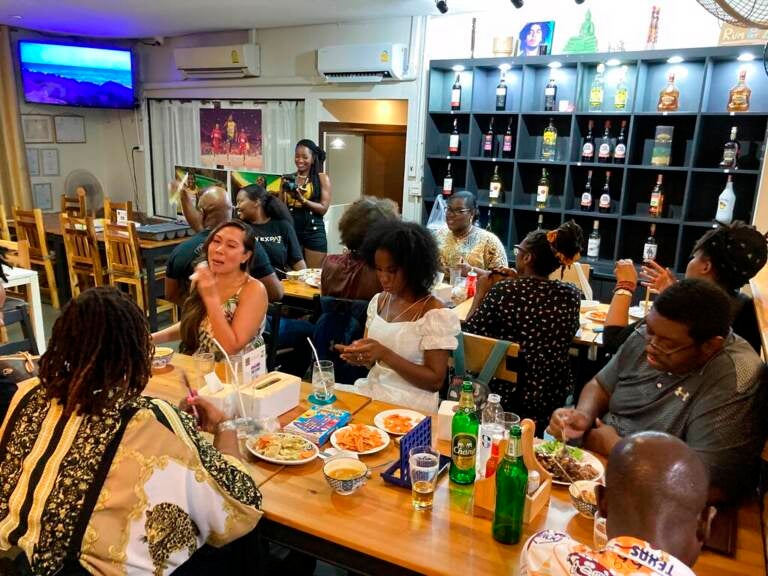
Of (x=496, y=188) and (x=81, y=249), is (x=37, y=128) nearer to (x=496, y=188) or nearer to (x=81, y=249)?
(x=81, y=249)

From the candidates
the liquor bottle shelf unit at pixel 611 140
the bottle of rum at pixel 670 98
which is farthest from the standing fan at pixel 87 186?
the bottle of rum at pixel 670 98

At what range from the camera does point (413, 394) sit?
7.06 ft

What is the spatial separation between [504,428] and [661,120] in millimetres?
3610

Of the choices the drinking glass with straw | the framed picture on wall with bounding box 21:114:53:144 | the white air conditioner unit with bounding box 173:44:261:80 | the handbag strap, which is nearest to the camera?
the drinking glass with straw

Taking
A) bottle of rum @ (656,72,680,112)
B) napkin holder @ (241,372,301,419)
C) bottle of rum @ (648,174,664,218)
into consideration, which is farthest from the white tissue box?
bottle of rum @ (656,72,680,112)

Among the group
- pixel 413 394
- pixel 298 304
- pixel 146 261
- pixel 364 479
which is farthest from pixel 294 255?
pixel 364 479

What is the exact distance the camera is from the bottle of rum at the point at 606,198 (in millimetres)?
4457

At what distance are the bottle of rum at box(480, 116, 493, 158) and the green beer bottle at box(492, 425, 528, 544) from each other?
392 centimetres

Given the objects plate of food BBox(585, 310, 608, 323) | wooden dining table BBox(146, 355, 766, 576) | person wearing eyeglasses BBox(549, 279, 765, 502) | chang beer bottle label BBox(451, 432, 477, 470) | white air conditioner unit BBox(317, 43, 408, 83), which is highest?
white air conditioner unit BBox(317, 43, 408, 83)

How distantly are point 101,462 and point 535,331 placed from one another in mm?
1676

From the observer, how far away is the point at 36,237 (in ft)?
17.6

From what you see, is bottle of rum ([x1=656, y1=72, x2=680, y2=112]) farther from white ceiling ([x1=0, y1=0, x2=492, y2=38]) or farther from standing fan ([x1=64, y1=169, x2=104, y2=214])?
standing fan ([x1=64, y1=169, x2=104, y2=214])

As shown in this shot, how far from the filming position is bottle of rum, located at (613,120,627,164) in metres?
4.29

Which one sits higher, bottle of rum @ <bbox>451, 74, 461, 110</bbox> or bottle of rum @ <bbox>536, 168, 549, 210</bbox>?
bottle of rum @ <bbox>451, 74, 461, 110</bbox>
